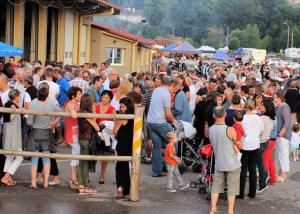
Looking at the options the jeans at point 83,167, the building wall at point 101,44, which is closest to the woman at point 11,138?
the jeans at point 83,167

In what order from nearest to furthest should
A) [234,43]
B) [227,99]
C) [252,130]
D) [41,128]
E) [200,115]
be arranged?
[41,128] < [252,130] < [227,99] < [200,115] < [234,43]

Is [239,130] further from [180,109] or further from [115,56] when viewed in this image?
[115,56]

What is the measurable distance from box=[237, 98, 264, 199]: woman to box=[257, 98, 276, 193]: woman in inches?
17.8

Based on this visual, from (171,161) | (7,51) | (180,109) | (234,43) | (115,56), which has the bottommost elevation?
(171,161)

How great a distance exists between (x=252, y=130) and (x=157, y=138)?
6.87 feet

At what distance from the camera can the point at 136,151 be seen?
8.79 meters

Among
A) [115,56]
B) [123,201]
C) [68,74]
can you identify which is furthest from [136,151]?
[115,56]

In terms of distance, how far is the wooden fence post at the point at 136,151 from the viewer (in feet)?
28.7

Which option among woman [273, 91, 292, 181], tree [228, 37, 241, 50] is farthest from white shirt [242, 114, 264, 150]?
tree [228, 37, 241, 50]

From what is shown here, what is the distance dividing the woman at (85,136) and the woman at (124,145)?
1.28ft

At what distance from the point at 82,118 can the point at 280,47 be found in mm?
127059

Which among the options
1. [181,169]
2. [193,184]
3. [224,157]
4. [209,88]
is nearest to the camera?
[224,157]

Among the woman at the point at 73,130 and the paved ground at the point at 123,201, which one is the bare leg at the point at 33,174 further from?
the woman at the point at 73,130

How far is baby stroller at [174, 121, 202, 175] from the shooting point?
1093 centimetres
